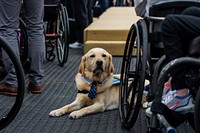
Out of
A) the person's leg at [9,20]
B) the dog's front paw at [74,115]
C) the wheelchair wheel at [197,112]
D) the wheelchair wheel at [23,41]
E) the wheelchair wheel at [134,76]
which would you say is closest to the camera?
the wheelchair wheel at [197,112]

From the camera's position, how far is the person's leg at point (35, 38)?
470 centimetres

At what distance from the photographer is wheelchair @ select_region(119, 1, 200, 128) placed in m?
3.29

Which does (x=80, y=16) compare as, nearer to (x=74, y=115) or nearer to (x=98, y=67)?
(x=98, y=67)

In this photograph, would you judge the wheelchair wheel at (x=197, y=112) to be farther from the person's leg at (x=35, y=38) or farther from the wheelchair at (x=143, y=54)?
the person's leg at (x=35, y=38)

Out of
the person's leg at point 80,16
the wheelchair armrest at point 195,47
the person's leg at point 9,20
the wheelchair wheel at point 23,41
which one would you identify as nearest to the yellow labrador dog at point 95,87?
the person's leg at point 9,20

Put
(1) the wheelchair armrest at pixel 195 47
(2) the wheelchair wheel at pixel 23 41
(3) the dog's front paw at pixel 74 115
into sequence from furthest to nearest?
(2) the wheelchair wheel at pixel 23 41
(3) the dog's front paw at pixel 74 115
(1) the wheelchair armrest at pixel 195 47

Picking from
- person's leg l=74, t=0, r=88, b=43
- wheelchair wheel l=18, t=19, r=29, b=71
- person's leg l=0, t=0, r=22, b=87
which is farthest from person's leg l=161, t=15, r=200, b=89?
person's leg l=74, t=0, r=88, b=43

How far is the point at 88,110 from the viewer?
4137 millimetres

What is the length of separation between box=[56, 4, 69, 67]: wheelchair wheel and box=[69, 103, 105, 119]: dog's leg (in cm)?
221

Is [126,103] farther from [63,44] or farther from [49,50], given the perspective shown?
[49,50]

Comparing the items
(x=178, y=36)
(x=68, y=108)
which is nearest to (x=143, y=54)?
(x=178, y=36)

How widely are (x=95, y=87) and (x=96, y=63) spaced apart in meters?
0.22

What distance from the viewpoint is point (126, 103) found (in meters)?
3.84

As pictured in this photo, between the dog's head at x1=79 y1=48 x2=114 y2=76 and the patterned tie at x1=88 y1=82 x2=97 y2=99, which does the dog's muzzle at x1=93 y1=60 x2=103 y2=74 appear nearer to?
the dog's head at x1=79 y1=48 x2=114 y2=76
